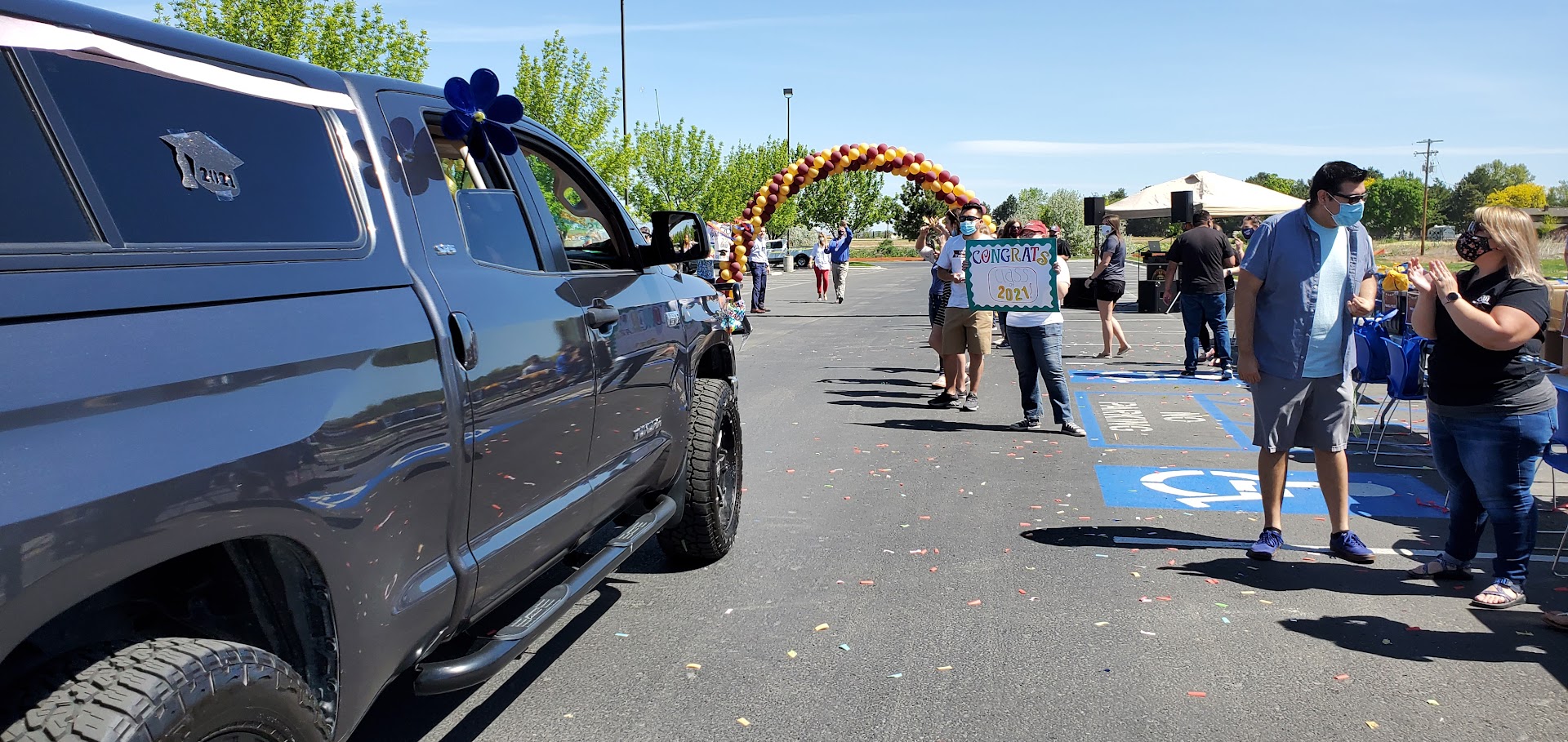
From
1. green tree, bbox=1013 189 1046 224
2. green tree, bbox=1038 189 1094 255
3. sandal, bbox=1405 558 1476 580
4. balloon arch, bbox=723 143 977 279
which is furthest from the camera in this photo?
green tree, bbox=1013 189 1046 224

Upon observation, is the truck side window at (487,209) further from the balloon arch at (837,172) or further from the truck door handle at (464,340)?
the balloon arch at (837,172)

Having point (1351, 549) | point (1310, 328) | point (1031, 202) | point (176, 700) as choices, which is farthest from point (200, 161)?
point (1031, 202)

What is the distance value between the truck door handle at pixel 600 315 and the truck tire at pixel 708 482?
1.22 metres

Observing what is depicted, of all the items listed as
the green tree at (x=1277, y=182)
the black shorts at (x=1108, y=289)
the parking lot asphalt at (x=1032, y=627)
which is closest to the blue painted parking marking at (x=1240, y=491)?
the parking lot asphalt at (x=1032, y=627)

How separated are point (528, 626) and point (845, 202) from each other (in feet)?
236

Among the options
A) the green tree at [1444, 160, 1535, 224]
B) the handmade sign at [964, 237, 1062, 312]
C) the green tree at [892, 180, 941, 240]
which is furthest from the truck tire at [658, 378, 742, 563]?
the green tree at [1444, 160, 1535, 224]

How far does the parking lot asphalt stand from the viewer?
3.81 meters

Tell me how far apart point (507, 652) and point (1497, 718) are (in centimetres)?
321

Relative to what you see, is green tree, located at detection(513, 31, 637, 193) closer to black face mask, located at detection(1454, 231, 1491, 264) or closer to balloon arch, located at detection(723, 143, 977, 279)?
balloon arch, located at detection(723, 143, 977, 279)

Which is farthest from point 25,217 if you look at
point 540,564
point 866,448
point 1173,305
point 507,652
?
point 1173,305

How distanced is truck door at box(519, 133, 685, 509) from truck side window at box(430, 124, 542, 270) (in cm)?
19

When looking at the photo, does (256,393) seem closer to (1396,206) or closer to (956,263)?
(956,263)

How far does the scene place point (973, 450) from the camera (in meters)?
8.77

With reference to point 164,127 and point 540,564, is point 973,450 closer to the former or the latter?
point 540,564
